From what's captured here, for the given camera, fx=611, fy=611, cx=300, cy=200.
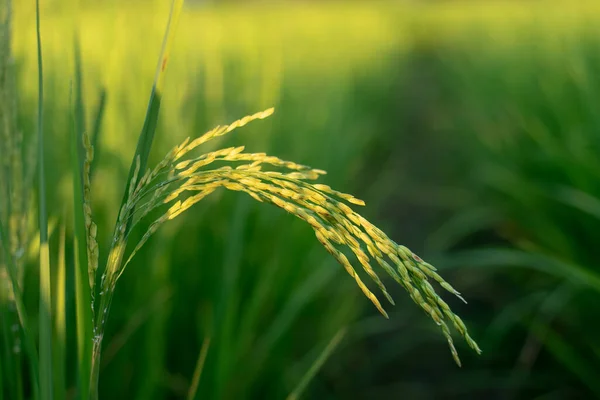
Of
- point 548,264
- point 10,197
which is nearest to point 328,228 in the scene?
point 10,197

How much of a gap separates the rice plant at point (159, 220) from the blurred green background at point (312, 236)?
19cm

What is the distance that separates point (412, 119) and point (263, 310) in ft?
10.5

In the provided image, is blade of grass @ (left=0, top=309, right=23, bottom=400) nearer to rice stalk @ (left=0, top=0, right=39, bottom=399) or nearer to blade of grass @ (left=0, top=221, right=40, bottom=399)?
rice stalk @ (left=0, top=0, right=39, bottom=399)

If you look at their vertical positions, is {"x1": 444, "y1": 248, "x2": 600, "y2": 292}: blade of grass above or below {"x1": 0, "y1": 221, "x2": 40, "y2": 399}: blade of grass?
below

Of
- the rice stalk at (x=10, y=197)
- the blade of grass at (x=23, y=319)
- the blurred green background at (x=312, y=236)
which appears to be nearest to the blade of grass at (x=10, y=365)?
the rice stalk at (x=10, y=197)

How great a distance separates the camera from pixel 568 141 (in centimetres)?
177

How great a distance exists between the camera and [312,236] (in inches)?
61.1

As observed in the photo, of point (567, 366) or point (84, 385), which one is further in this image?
point (567, 366)

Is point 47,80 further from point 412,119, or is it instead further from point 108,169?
point 412,119

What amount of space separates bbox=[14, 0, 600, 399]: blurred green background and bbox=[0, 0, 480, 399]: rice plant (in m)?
0.19

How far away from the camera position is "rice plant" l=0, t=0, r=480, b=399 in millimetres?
401


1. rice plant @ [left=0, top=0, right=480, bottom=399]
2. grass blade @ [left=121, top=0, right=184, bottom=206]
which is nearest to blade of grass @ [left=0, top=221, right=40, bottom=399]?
rice plant @ [left=0, top=0, right=480, bottom=399]

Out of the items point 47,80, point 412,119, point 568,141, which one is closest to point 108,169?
point 47,80

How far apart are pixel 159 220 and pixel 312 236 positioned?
114 centimetres
